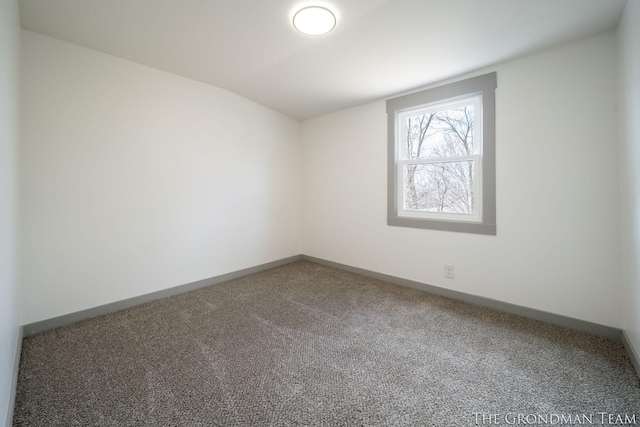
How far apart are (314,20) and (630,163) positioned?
7.38 ft

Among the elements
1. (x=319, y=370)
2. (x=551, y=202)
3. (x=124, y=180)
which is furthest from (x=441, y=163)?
(x=124, y=180)

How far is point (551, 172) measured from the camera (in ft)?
6.73

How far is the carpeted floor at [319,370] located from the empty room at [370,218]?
15mm

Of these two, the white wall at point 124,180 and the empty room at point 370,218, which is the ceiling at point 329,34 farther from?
the white wall at point 124,180

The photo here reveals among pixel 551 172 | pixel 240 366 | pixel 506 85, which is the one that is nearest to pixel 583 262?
pixel 551 172

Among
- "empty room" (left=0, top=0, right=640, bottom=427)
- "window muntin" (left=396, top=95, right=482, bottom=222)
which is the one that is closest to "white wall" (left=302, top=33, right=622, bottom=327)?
"empty room" (left=0, top=0, right=640, bottom=427)

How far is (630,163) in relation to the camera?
160 centimetres

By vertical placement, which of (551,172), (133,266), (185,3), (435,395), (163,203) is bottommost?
(435,395)

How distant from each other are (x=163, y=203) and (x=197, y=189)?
1.26 feet

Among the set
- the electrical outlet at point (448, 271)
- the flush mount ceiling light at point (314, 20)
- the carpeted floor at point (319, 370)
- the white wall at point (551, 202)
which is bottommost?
the carpeted floor at point (319, 370)

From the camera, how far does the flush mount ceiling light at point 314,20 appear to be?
1.70 meters

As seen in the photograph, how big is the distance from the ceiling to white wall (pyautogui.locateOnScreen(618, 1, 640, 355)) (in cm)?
26

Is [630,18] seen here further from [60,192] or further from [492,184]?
[60,192]

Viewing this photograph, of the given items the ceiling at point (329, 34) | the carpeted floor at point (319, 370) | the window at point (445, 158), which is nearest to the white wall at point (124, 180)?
the ceiling at point (329, 34)
